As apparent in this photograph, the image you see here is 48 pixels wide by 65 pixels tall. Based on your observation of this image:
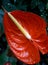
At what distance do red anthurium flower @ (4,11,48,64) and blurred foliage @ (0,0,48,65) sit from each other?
3 centimetres

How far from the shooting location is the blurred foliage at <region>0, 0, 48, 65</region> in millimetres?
818

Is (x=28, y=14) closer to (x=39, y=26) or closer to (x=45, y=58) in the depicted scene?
(x=39, y=26)

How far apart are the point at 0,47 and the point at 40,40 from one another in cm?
19

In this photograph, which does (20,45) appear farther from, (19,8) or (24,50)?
(19,8)

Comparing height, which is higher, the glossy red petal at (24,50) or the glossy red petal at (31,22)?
the glossy red petal at (31,22)

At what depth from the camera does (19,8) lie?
91 centimetres

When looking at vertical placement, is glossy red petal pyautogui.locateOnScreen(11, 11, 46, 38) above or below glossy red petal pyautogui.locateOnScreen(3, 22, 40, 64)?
above

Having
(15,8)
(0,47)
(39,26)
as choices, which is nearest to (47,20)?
(39,26)

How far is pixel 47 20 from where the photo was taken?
0.92 meters

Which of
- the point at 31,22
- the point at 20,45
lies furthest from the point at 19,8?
the point at 20,45

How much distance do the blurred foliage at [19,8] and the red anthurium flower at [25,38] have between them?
31 mm

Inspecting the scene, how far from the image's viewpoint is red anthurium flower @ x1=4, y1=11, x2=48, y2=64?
2.57 ft

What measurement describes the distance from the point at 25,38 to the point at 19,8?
6.9 inches

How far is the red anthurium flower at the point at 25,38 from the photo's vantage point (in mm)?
784
